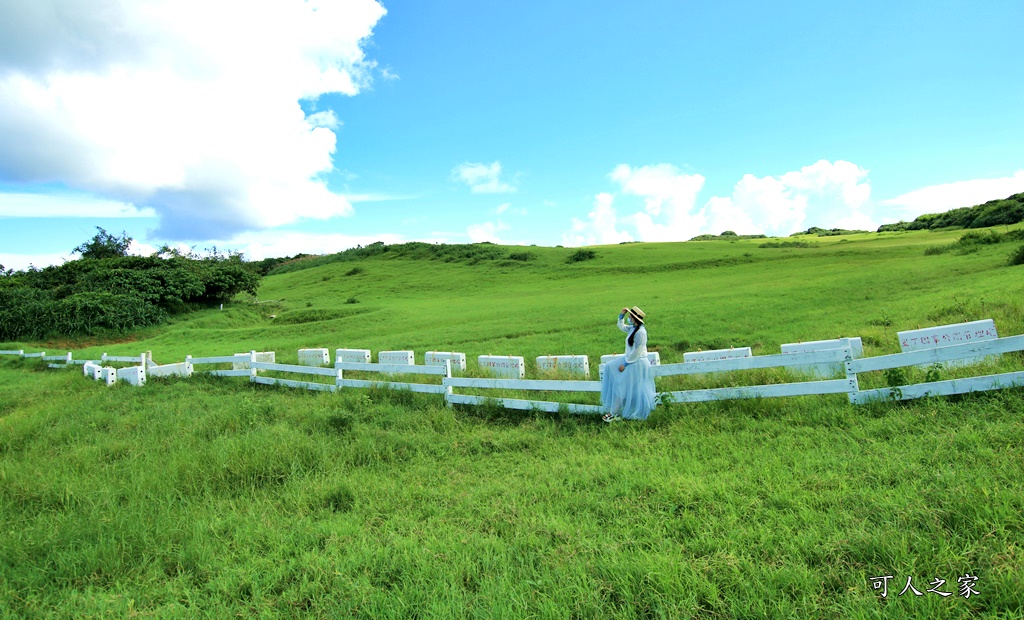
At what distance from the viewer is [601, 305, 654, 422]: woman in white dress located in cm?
743

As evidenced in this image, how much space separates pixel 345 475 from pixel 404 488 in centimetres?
104

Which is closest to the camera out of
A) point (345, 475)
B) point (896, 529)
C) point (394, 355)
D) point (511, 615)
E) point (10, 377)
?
point (511, 615)

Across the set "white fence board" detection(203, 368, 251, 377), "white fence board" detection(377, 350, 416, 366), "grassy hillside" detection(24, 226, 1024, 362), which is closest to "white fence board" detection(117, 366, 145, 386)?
"white fence board" detection(203, 368, 251, 377)

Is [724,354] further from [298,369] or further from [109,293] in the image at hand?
[109,293]

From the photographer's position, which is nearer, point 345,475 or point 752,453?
point 752,453

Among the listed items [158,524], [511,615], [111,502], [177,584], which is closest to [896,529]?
[511,615]

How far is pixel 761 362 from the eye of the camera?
23.2 feet

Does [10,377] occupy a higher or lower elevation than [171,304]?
lower

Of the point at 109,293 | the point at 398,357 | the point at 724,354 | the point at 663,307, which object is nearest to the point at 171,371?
the point at 398,357

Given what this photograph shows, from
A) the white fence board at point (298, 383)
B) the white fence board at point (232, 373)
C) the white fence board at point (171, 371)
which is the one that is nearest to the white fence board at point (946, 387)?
the white fence board at point (298, 383)

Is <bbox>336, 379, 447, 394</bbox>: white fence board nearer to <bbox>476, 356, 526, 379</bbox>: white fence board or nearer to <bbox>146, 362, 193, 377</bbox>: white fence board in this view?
<bbox>476, 356, 526, 379</bbox>: white fence board

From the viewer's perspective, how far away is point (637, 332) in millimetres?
7648

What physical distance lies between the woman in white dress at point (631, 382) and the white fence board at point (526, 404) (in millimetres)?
309

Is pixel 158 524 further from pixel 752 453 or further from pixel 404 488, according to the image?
pixel 752 453
